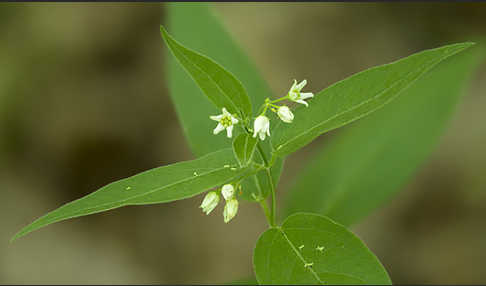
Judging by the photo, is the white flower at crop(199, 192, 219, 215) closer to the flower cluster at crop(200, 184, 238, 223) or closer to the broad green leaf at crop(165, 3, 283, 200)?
the flower cluster at crop(200, 184, 238, 223)

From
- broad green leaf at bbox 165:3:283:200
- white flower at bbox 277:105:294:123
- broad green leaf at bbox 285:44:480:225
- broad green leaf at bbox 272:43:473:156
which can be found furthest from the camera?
broad green leaf at bbox 285:44:480:225

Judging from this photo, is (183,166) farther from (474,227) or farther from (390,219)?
(474,227)

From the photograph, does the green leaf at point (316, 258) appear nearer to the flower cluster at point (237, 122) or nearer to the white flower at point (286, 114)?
the flower cluster at point (237, 122)

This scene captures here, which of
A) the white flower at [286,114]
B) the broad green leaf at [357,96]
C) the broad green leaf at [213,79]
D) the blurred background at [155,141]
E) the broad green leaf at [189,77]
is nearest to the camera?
the broad green leaf at [357,96]

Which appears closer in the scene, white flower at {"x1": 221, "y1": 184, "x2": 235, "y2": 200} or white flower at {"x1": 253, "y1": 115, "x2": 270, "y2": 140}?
white flower at {"x1": 253, "y1": 115, "x2": 270, "y2": 140}

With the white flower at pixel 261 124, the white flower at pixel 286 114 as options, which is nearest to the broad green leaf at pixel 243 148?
the white flower at pixel 261 124

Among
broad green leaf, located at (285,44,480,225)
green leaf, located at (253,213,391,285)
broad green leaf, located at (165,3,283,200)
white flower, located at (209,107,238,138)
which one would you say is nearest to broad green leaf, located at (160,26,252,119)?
white flower, located at (209,107,238,138)
